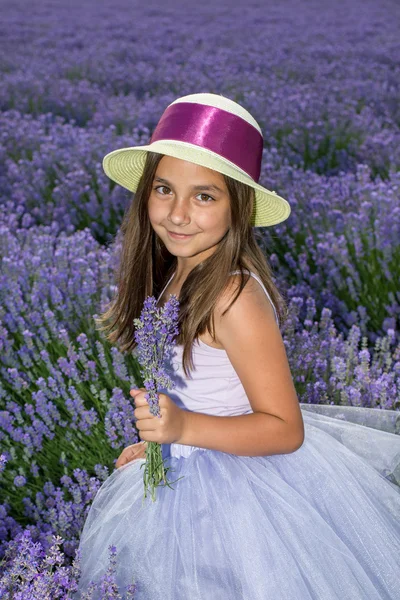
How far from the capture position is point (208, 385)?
76.5 inches

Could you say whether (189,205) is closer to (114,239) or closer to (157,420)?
(157,420)

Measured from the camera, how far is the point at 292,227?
4207 mm

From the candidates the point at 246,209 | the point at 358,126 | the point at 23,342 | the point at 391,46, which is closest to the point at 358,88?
the point at 358,126

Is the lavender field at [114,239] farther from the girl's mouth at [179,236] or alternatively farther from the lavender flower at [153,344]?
the girl's mouth at [179,236]

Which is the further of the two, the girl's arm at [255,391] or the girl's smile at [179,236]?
the girl's smile at [179,236]

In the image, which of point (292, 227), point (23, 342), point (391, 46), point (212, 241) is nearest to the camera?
point (212, 241)

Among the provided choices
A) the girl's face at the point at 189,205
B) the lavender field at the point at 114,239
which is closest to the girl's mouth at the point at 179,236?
the girl's face at the point at 189,205

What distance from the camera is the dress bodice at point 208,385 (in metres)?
1.90

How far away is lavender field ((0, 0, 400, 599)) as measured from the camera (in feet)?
8.13

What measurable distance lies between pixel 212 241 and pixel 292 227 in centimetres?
236

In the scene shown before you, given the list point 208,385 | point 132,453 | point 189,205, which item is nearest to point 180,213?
point 189,205

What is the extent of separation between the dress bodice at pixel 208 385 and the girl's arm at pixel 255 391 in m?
0.11

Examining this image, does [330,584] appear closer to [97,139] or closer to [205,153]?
[205,153]

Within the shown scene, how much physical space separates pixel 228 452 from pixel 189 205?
0.56 metres
